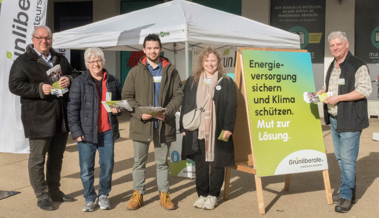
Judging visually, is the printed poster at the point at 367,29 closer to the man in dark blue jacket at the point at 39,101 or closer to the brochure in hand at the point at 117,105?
the brochure in hand at the point at 117,105

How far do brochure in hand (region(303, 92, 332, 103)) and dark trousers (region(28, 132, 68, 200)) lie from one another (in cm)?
270

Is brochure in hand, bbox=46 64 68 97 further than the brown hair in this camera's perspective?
No

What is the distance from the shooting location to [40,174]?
4.73 meters

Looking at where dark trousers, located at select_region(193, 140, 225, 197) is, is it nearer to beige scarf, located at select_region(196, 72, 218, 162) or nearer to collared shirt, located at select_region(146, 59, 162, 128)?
beige scarf, located at select_region(196, 72, 218, 162)

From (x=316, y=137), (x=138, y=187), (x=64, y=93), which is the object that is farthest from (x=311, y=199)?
(x=64, y=93)

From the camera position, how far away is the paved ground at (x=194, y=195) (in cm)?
465

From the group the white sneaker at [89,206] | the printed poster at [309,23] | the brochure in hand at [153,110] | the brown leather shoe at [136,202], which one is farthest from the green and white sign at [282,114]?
the printed poster at [309,23]

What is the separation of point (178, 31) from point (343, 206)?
3181 millimetres

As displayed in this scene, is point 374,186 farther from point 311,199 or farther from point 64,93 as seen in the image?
point 64,93

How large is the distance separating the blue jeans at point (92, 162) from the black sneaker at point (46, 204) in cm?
37

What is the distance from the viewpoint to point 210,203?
4.76 meters

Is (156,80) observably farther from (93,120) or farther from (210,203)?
(210,203)

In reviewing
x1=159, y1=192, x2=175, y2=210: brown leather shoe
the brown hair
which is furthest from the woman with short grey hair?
the brown hair

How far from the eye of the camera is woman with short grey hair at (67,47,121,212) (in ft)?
15.0
